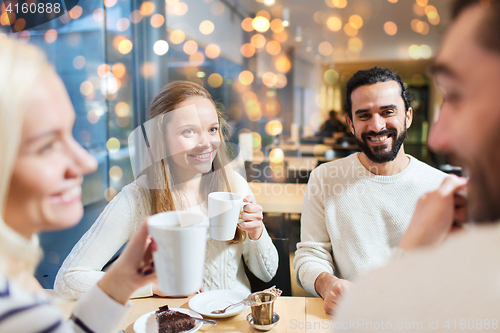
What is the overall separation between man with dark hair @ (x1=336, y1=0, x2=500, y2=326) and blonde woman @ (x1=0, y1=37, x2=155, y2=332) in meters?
0.35

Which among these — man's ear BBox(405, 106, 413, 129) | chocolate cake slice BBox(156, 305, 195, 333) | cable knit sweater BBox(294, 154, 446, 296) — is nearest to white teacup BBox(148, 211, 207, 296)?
chocolate cake slice BBox(156, 305, 195, 333)

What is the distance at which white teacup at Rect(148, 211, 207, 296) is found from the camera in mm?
469

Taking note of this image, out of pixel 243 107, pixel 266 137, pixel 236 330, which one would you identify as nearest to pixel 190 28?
pixel 243 107

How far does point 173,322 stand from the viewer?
870 mm

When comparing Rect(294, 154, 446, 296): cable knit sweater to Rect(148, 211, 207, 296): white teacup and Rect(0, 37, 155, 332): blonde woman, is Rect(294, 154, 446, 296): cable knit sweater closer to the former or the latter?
Rect(148, 211, 207, 296): white teacup

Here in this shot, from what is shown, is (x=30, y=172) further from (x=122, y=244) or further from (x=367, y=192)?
(x=367, y=192)

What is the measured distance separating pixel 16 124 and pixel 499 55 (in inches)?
20.6

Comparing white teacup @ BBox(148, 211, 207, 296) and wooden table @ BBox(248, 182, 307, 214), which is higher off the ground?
white teacup @ BBox(148, 211, 207, 296)

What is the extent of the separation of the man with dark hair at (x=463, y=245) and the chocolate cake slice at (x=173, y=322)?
2.01 feet

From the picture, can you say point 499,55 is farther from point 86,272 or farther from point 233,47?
point 233,47

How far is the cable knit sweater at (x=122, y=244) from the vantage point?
1.09 m

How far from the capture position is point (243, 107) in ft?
18.1

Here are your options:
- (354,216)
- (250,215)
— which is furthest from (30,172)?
(354,216)

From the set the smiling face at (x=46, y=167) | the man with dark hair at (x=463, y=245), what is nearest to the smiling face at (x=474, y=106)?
the man with dark hair at (x=463, y=245)
